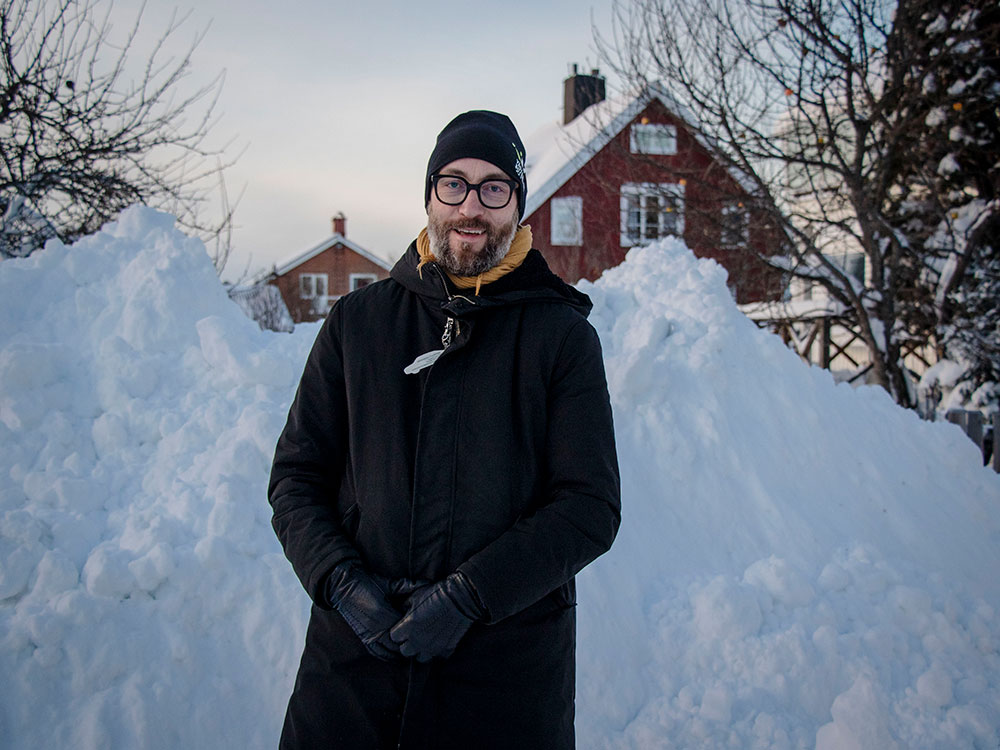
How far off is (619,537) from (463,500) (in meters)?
2.16

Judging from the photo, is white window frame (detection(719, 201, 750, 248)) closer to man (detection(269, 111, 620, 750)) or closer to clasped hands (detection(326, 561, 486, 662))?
man (detection(269, 111, 620, 750))

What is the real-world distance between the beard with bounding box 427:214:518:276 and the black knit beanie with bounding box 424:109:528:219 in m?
0.14

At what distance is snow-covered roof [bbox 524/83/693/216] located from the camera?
9.41 m

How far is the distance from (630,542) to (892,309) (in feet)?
23.1

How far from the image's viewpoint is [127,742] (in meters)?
2.58

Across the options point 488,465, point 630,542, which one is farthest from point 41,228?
point 488,465

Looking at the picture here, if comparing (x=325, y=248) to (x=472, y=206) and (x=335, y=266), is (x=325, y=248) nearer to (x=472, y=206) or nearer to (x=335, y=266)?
(x=335, y=266)

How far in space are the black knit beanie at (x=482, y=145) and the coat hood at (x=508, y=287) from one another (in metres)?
0.21

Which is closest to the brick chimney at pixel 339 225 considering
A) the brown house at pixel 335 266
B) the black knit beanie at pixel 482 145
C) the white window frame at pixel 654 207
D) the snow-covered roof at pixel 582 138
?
the brown house at pixel 335 266

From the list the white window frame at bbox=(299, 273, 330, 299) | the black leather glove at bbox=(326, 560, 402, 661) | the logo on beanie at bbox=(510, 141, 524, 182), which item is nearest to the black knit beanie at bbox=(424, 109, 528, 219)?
the logo on beanie at bbox=(510, 141, 524, 182)

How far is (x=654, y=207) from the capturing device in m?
9.85

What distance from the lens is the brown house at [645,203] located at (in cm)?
949

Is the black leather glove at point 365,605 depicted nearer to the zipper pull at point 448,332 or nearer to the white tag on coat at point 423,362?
the white tag on coat at point 423,362

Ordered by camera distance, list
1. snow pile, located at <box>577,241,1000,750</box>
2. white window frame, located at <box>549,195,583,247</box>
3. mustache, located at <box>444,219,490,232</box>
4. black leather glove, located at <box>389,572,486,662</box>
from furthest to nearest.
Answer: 1. white window frame, located at <box>549,195,583,247</box>
2. snow pile, located at <box>577,241,1000,750</box>
3. mustache, located at <box>444,219,490,232</box>
4. black leather glove, located at <box>389,572,486,662</box>
